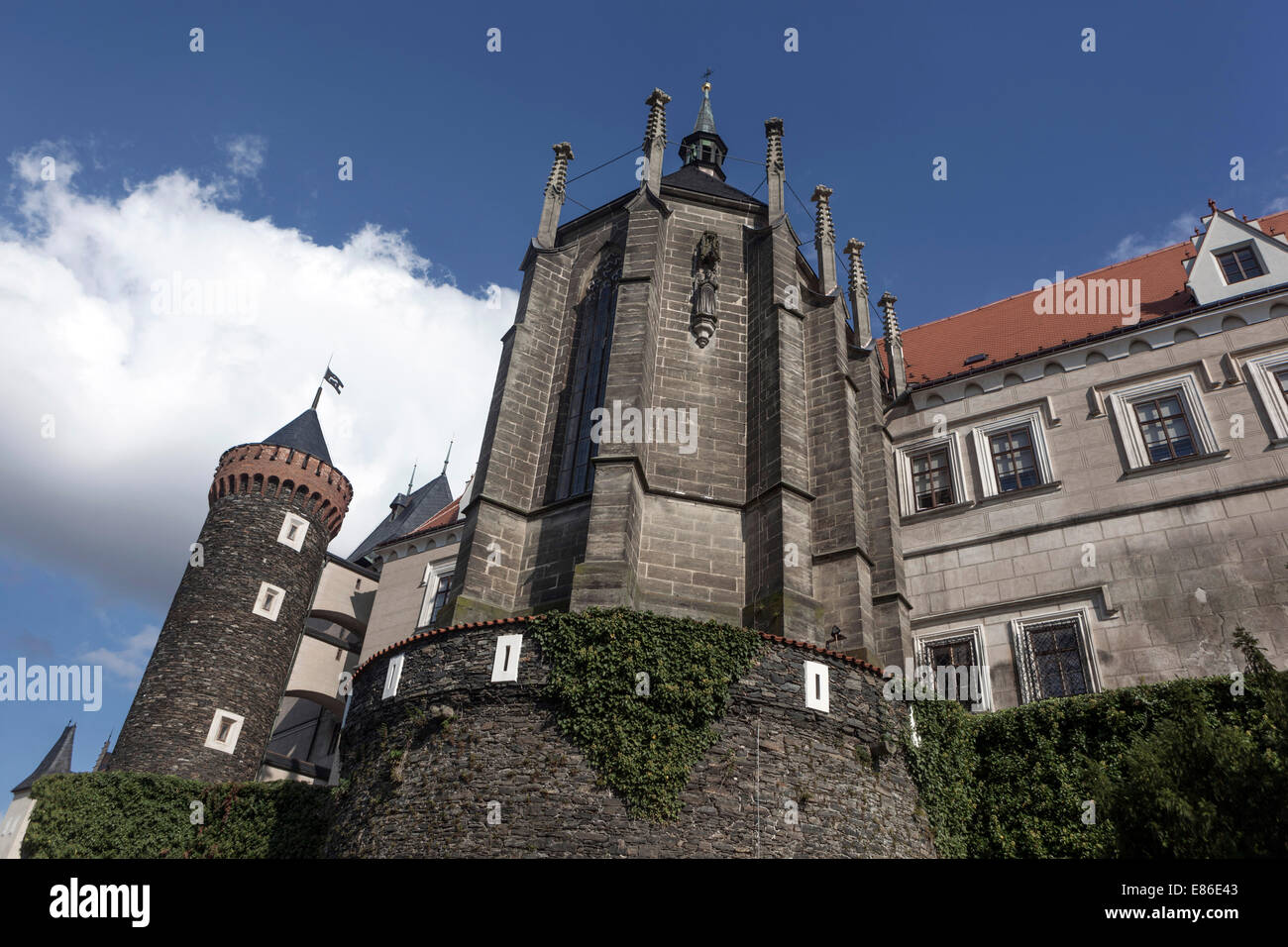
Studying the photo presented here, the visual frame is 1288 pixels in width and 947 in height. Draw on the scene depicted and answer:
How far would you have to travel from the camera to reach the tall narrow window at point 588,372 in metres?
18.0

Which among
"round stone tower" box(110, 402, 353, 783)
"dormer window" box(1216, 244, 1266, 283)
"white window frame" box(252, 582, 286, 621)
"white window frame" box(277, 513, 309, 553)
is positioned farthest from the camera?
"white window frame" box(277, 513, 309, 553)

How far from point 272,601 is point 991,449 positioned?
24812 mm

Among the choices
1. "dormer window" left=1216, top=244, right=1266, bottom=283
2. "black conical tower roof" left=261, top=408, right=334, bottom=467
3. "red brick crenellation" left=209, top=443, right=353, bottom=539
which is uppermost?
"black conical tower roof" left=261, top=408, right=334, bottom=467

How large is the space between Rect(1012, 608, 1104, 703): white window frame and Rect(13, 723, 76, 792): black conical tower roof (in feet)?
139

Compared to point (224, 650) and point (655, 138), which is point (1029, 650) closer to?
point (655, 138)

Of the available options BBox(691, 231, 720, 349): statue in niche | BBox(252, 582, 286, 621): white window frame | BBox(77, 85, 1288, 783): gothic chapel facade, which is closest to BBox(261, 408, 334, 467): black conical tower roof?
BBox(252, 582, 286, 621): white window frame

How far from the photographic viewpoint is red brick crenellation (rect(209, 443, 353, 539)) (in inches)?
1353

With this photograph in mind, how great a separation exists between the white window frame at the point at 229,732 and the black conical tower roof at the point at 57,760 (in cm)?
1822

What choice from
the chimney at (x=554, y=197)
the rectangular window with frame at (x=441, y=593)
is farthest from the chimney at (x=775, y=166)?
the rectangular window with frame at (x=441, y=593)

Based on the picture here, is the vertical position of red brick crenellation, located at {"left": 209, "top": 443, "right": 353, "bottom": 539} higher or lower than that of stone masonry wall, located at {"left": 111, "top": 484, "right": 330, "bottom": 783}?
higher

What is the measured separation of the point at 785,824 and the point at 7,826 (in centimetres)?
3095

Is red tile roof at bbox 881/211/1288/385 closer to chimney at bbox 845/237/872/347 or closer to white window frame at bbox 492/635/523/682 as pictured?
chimney at bbox 845/237/872/347

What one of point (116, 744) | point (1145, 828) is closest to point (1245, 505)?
point (1145, 828)

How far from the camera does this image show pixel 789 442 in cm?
1716
